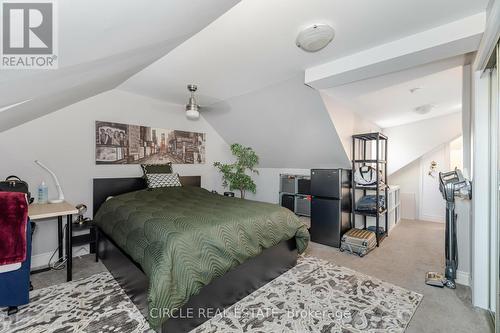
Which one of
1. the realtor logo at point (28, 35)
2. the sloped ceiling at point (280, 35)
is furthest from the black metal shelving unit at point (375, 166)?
the realtor logo at point (28, 35)

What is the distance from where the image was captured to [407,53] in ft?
6.24

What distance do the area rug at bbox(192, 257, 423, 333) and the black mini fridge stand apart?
1012mm

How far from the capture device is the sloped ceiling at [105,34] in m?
1.00

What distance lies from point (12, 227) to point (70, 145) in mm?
1566

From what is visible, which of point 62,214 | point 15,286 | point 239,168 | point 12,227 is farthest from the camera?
point 239,168

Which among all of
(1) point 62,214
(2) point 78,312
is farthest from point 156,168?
(2) point 78,312

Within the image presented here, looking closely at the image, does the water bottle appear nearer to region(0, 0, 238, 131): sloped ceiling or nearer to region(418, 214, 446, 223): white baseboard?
region(0, 0, 238, 131): sloped ceiling

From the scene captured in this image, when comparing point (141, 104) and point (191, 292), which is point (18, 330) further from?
point (141, 104)

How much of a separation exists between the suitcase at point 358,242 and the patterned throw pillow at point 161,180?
8.85 ft

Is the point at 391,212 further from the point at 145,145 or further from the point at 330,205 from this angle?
the point at 145,145

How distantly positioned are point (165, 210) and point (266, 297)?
4.22 ft

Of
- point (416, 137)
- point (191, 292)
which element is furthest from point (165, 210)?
point (416, 137)

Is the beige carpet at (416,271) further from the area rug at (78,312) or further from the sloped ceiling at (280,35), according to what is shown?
the sloped ceiling at (280,35)

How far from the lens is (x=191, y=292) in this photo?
5.18 feet
